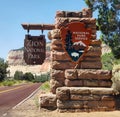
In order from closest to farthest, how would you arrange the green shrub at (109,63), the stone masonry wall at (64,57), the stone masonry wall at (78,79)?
the stone masonry wall at (78,79) < the stone masonry wall at (64,57) < the green shrub at (109,63)

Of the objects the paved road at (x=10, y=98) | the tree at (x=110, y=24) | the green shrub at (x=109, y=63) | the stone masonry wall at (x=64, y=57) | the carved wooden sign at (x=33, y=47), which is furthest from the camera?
the green shrub at (x=109, y=63)

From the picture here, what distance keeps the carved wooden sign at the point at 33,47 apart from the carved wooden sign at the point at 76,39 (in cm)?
174

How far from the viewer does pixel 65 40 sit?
15.8 meters

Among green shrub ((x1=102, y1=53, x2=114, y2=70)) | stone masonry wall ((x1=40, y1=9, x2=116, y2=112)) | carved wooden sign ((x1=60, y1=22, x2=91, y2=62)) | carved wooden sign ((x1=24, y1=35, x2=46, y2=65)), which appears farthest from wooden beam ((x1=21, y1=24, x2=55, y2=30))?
green shrub ((x1=102, y1=53, x2=114, y2=70))

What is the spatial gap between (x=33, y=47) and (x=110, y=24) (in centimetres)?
915

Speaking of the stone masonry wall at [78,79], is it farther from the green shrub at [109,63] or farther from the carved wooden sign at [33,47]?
the green shrub at [109,63]

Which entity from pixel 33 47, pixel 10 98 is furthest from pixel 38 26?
pixel 10 98

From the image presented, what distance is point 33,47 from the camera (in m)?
17.4

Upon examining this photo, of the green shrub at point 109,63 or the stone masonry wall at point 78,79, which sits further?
the green shrub at point 109,63

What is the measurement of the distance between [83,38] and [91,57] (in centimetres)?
83

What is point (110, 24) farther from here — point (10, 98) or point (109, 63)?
point (109, 63)

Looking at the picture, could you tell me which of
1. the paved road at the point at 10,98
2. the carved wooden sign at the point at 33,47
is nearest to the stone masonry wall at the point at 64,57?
the carved wooden sign at the point at 33,47

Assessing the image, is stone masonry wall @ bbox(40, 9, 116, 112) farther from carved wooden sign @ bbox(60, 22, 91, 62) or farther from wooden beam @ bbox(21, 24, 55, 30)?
wooden beam @ bbox(21, 24, 55, 30)

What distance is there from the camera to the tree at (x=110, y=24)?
25.1 meters
